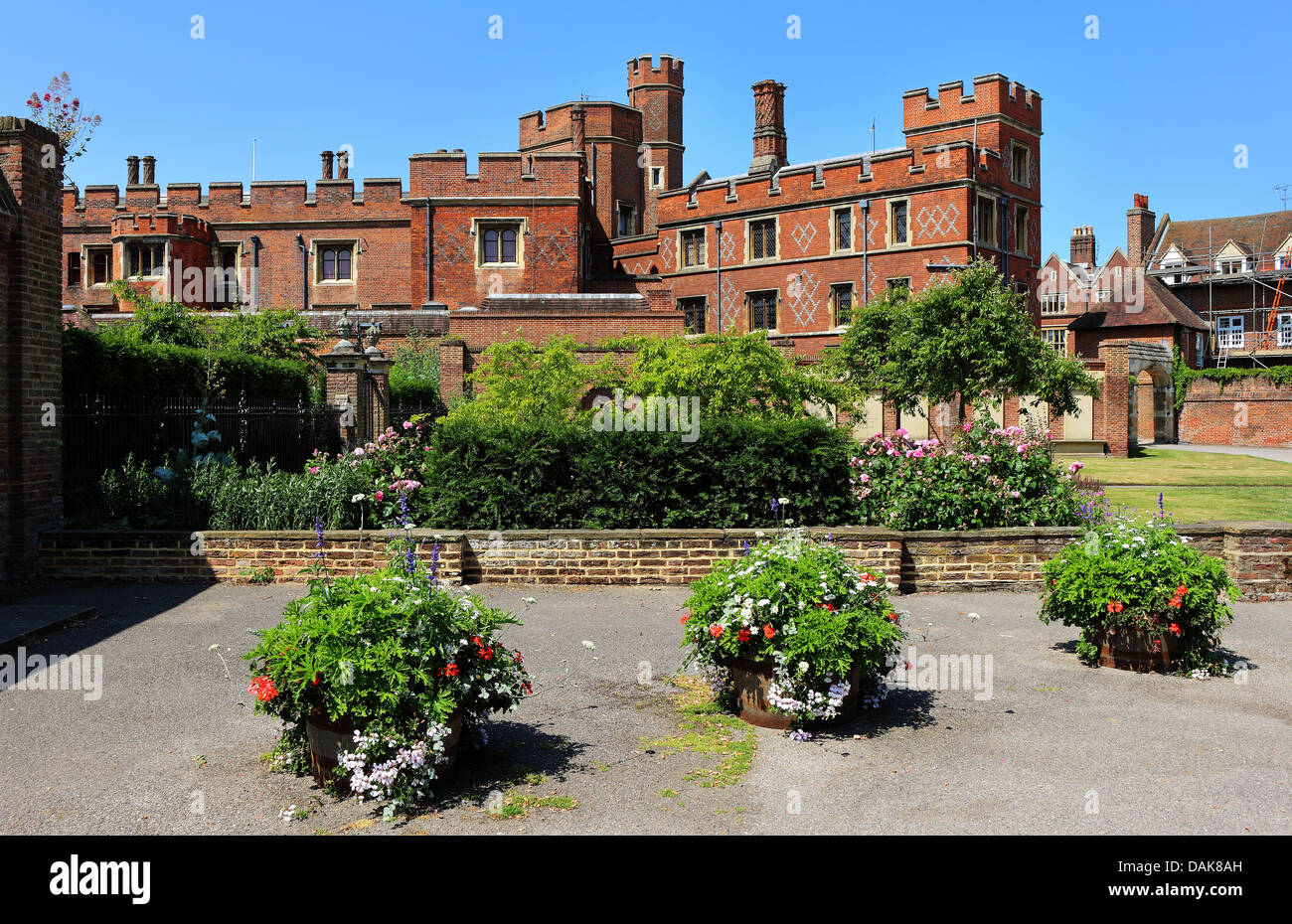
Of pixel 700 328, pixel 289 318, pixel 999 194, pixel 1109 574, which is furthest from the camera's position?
pixel 700 328

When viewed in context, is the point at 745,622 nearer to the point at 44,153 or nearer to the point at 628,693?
the point at 628,693

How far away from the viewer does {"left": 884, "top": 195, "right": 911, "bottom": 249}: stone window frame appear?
40781mm

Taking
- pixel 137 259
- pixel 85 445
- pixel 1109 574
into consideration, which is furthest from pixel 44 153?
pixel 137 259

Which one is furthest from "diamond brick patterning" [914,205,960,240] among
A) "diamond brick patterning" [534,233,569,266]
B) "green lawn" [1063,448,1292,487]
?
"diamond brick patterning" [534,233,569,266]

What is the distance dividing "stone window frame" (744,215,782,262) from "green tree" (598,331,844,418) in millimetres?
30072

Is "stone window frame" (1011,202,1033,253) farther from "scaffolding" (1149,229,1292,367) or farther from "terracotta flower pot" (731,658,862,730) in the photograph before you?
"terracotta flower pot" (731,658,862,730)

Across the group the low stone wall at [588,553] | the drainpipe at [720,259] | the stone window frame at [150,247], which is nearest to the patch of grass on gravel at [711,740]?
the low stone wall at [588,553]

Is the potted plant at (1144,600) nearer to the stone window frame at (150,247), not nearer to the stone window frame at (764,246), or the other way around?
the stone window frame at (764,246)

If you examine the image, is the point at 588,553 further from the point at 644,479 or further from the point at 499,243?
the point at 499,243

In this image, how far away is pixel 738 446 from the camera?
11203 mm

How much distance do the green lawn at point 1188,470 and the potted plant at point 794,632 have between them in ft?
70.9

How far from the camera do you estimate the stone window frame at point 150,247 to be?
38688mm

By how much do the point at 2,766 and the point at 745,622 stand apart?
13.5 feet

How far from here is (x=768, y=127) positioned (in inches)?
1928
